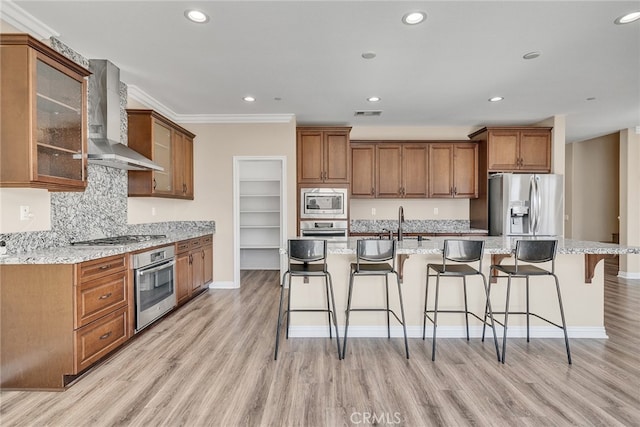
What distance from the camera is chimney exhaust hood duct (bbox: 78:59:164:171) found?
3.11m

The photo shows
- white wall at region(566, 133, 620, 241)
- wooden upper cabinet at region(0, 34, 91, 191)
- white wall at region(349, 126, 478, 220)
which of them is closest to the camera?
wooden upper cabinet at region(0, 34, 91, 191)

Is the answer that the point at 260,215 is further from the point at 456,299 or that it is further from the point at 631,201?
the point at 631,201

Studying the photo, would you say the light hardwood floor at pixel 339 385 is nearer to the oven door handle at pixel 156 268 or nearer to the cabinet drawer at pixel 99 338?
the cabinet drawer at pixel 99 338

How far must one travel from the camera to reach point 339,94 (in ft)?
13.5

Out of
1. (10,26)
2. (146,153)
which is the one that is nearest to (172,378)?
(146,153)

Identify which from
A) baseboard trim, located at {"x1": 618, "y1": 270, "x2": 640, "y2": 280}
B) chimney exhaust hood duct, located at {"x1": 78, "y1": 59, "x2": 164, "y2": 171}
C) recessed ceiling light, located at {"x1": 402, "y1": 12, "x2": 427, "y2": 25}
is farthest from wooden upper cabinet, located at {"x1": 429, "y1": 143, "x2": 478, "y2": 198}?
chimney exhaust hood duct, located at {"x1": 78, "y1": 59, "x2": 164, "y2": 171}

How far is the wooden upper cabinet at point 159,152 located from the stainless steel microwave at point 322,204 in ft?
5.95

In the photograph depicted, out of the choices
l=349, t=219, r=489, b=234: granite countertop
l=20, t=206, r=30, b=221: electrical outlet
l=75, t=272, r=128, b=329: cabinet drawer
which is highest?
l=20, t=206, r=30, b=221: electrical outlet

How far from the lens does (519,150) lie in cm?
519

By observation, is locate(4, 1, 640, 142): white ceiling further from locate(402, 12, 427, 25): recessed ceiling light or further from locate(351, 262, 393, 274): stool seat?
locate(351, 262, 393, 274): stool seat

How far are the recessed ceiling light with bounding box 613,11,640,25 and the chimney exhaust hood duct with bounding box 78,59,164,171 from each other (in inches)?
172

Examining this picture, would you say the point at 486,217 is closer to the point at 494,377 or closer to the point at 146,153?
the point at 494,377

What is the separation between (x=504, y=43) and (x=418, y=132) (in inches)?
118

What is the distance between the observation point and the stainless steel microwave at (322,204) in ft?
16.8
